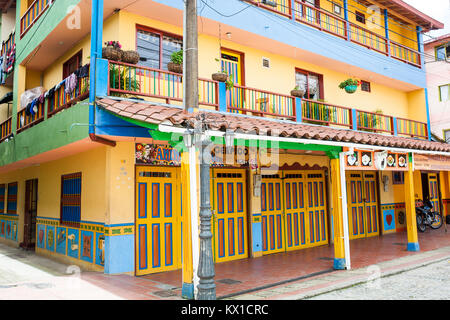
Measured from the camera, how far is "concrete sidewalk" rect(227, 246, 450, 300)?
6.59 meters

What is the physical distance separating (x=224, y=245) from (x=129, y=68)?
522cm

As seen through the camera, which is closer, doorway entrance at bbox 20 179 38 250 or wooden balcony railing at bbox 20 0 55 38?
wooden balcony railing at bbox 20 0 55 38

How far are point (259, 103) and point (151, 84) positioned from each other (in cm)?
337

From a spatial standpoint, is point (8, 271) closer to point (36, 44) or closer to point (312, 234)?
point (36, 44)

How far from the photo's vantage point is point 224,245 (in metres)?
10.2

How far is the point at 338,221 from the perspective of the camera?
8.80 meters

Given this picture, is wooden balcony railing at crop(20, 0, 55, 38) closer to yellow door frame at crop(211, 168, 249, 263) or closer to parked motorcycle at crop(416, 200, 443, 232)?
yellow door frame at crop(211, 168, 249, 263)

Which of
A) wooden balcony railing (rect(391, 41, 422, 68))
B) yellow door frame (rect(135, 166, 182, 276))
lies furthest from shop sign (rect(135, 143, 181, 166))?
wooden balcony railing (rect(391, 41, 422, 68))

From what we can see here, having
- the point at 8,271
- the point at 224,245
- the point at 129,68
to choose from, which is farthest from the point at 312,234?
the point at 8,271

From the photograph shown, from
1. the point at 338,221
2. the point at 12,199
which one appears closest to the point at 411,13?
the point at 338,221

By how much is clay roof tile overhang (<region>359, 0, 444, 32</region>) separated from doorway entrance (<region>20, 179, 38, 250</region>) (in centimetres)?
1494

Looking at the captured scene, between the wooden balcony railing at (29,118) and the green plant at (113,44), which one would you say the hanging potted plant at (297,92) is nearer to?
the green plant at (113,44)

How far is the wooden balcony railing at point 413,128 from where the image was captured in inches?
626

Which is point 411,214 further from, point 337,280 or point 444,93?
point 444,93
